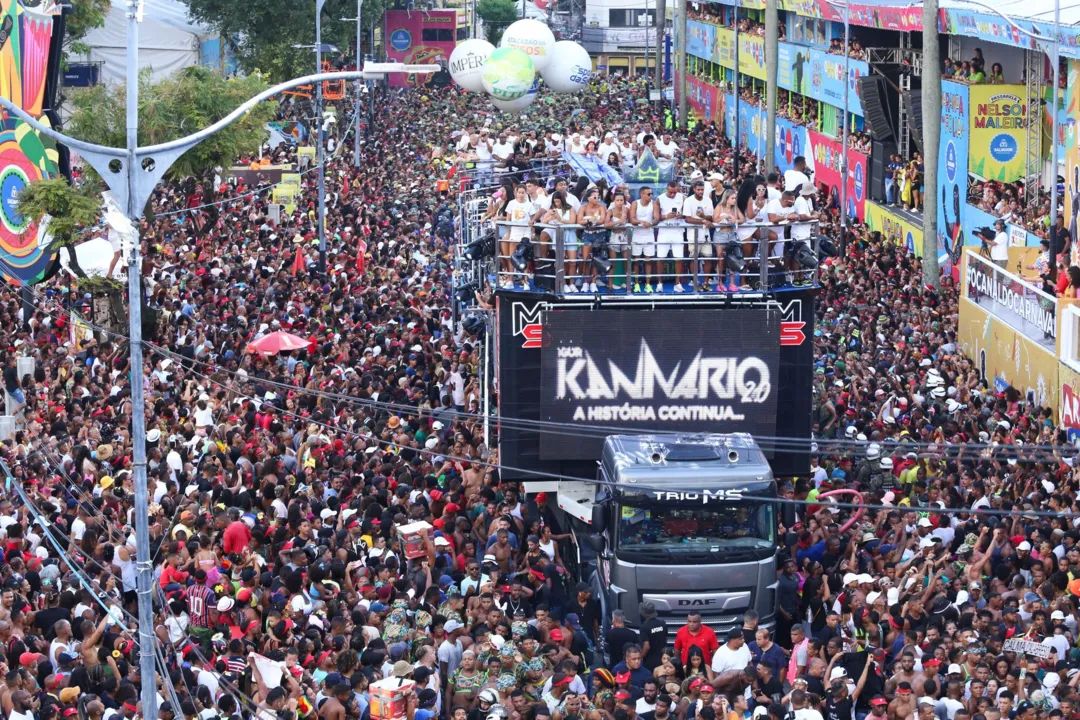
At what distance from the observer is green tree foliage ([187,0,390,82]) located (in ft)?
229

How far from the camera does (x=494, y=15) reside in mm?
122875

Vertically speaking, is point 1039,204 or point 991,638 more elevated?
point 1039,204

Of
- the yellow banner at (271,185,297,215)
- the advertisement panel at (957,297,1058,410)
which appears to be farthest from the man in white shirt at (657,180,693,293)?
the yellow banner at (271,185,297,215)

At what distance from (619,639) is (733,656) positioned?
40.8 inches

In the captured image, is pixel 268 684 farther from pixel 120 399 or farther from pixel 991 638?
pixel 120 399

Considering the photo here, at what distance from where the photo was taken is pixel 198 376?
25.3m

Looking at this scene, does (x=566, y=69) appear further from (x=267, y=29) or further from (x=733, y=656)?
(x=733, y=656)

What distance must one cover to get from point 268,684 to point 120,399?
36.0ft

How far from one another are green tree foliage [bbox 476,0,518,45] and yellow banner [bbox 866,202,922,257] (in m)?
81.6

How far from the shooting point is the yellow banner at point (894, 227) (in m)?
37.9

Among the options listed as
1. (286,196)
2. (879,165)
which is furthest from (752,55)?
(286,196)

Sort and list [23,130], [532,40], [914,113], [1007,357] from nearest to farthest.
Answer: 1. [23,130]
2. [1007,357]
3. [914,113]
4. [532,40]

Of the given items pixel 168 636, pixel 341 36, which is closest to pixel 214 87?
pixel 168 636

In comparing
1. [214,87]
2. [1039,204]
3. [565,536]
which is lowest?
[565,536]
